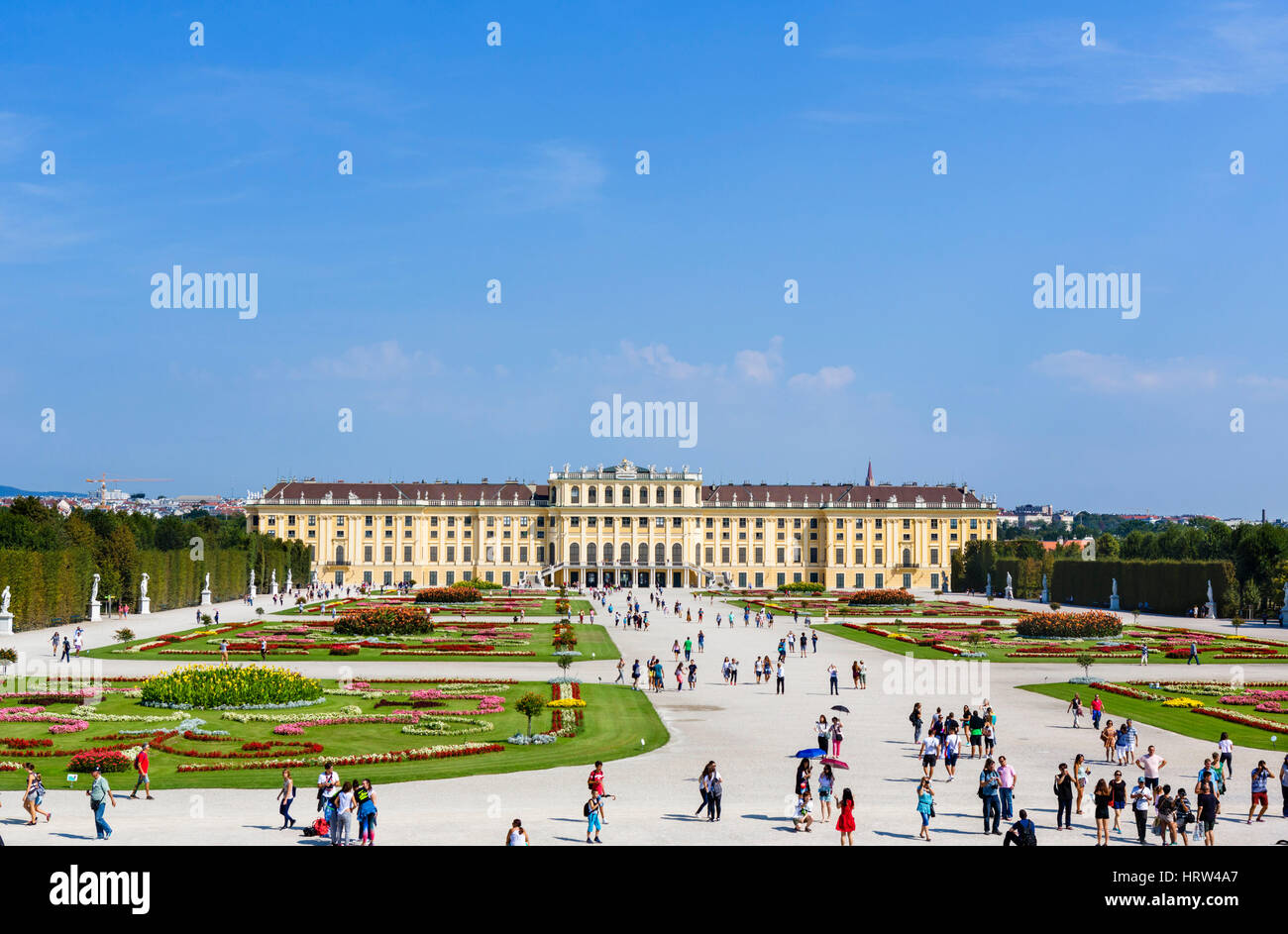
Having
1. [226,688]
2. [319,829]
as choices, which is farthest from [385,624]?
[319,829]

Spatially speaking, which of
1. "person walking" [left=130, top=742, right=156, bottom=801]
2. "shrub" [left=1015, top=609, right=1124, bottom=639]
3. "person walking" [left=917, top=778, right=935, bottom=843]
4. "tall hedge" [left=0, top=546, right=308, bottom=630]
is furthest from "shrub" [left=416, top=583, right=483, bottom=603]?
"person walking" [left=917, top=778, right=935, bottom=843]

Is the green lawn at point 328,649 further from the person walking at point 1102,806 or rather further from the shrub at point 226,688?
the person walking at point 1102,806

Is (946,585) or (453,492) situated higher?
(453,492)

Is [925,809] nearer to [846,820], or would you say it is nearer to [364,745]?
[846,820]

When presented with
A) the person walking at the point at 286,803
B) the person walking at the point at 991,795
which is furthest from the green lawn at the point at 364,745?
the person walking at the point at 991,795

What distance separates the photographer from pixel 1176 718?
31.9 m

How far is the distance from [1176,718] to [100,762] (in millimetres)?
24947

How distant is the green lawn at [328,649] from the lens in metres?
46.8

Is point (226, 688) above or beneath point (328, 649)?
above

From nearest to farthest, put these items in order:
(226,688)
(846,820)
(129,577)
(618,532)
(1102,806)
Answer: (846,820)
(1102,806)
(226,688)
(129,577)
(618,532)

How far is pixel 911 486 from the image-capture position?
143m
